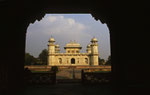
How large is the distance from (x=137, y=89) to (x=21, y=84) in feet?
19.4

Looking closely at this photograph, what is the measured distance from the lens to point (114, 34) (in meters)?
6.55

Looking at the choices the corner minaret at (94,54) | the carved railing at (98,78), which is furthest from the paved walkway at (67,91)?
the corner minaret at (94,54)

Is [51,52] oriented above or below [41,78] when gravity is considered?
above

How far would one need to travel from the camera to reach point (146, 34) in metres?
4.88

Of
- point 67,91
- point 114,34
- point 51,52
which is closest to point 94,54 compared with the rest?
point 51,52

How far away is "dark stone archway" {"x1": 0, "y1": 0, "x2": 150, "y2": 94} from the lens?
505 cm

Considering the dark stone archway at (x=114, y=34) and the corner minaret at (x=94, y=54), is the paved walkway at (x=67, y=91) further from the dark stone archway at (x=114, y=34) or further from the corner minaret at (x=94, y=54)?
the corner minaret at (x=94, y=54)

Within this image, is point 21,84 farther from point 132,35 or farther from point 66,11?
point 132,35

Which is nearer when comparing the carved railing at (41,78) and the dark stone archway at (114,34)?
the dark stone archway at (114,34)

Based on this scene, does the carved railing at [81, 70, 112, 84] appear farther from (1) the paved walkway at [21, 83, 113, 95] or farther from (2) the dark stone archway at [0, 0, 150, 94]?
(2) the dark stone archway at [0, 0, 150, 94]

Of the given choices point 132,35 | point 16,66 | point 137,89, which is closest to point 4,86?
point 16,66

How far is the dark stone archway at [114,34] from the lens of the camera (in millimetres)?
5055

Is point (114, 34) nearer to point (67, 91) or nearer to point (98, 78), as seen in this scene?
point (98, 78)

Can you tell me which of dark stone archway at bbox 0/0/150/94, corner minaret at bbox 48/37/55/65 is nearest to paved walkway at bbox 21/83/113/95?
dark stone archway at bbox 0/0/150/94
